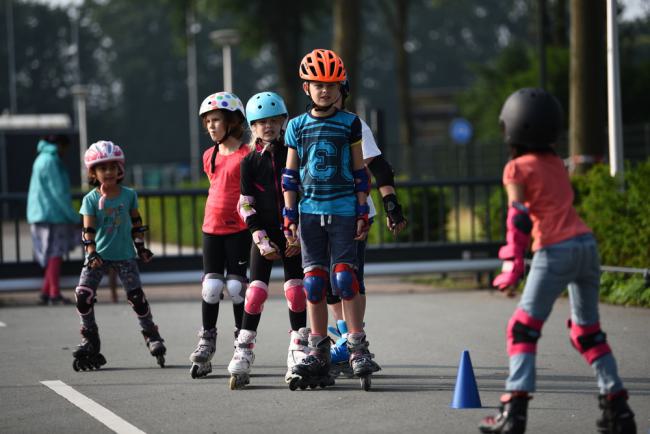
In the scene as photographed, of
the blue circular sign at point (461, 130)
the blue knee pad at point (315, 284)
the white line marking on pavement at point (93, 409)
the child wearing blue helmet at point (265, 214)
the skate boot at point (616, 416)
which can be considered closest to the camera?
the skate boot at point (616, 416)

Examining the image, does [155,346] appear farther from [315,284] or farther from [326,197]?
[326,197]

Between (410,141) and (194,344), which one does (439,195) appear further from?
(410,141)

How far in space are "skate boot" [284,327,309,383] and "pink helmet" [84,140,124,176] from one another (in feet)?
6.31

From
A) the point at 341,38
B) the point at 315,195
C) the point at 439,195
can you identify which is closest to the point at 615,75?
the point at 439,195

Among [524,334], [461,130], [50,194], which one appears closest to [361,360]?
[524,334]

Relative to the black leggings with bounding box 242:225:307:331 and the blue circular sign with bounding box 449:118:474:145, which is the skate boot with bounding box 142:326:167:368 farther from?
the blue circular sign with bounding box 449:118:474:145

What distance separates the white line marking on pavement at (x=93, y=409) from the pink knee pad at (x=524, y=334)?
6.07ft

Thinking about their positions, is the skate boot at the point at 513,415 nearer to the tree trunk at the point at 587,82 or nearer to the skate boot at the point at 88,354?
the skate boot at the point at 88,354

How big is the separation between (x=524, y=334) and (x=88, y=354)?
3811 mm

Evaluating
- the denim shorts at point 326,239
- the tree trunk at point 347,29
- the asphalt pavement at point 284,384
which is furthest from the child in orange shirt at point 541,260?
the tree trunk at point 347,29

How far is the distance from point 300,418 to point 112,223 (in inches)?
113

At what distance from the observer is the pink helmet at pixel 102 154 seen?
873 cm

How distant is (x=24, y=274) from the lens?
47.0 feet

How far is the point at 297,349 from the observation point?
7.62 m
